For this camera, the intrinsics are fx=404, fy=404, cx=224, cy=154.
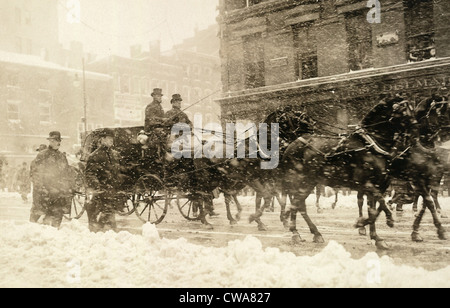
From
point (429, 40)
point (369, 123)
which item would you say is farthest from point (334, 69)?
point (369, 123)

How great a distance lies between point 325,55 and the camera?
14031 mm

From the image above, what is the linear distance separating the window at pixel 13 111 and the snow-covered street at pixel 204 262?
4327 mm

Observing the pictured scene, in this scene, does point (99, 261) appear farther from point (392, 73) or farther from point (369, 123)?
point (392, 73)

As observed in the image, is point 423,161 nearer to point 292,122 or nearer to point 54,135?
point 292,122

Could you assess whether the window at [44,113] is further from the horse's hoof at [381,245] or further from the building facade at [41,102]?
the horse's hoof at [381,245]

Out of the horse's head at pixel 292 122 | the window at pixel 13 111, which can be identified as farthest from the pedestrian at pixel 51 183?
the horse's head at pixel 292 122

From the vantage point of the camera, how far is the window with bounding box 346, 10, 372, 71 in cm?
1380

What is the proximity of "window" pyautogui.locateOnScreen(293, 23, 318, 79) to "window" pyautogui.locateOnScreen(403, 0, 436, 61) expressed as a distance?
9.97ft

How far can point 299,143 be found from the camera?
7137mm

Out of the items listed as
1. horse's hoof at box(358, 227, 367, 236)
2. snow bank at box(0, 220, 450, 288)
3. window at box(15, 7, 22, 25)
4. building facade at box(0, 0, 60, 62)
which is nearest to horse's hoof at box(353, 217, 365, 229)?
horse's hoof at box(358, 227, 367, 236)

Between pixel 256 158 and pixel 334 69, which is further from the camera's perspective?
pixel 334 69

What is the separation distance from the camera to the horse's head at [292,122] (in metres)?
7.80

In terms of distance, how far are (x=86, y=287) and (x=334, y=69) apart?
11.7 metres
